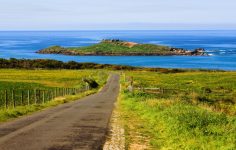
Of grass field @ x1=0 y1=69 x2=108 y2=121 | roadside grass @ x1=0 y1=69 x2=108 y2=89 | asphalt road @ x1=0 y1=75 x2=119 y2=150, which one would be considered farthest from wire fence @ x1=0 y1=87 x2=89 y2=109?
roadside grass @ x1=0 y1=69 x2=108 y2=89

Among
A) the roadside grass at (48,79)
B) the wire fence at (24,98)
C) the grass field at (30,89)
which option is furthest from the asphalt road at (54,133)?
the roadside grass at (48,79)

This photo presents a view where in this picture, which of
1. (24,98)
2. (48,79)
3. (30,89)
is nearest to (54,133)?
(24,98)

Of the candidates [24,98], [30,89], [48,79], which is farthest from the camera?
[48,79]

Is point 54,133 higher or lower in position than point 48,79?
higher

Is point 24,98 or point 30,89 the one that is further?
point 30,89

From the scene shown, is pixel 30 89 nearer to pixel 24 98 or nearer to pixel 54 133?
pixel 24 98

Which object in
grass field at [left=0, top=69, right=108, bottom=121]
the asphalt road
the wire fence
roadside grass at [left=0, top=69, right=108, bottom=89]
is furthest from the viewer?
roadside grass at [left=0, top=69, right=108, bottom=89]

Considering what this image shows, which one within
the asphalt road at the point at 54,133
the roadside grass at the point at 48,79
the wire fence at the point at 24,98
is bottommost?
the roadside grass at the point at 48,79

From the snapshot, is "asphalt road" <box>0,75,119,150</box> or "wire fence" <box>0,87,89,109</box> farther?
"wire fence" <box>0,87,89,109</box>

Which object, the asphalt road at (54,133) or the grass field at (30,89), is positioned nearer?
the asphalt road at (54,133)

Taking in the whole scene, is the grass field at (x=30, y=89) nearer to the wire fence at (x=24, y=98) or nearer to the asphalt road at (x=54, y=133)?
the wire fence at (x=24, y=98)

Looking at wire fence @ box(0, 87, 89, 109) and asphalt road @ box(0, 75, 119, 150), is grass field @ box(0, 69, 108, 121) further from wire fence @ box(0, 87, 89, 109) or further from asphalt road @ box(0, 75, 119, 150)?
asphalt road @ box(0, 75, 119, 150)

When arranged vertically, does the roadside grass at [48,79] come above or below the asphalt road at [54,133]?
below

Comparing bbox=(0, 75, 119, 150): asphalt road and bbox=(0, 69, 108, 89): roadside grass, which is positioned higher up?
bbox=(0, 75, 119, 150): asphalt road
